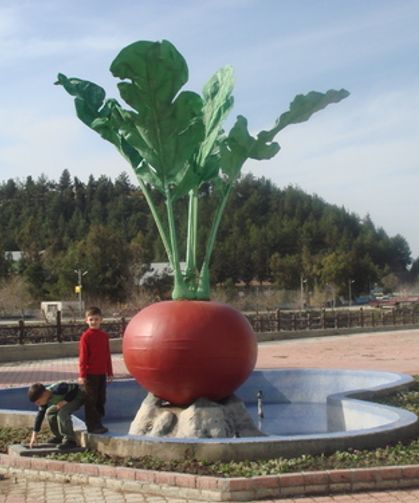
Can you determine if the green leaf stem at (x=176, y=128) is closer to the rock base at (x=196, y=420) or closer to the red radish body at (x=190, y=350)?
the red radish body at (x=190, y=350)

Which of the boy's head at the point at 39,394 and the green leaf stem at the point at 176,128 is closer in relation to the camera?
the boy's head at the point at 39,394

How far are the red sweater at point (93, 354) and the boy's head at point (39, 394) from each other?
14.9 inches

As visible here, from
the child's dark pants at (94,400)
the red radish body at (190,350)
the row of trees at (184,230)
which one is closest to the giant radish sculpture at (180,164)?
the red radish body at (190,350)

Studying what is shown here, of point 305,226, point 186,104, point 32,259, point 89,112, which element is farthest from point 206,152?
point 305,226

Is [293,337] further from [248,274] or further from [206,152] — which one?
[248,274]

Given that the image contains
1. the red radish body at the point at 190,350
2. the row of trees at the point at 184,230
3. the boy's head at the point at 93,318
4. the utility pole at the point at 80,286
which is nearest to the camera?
the boy's head at the point at 93,318

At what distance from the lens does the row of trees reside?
52344 millimetres

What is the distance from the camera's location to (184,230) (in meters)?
53.2

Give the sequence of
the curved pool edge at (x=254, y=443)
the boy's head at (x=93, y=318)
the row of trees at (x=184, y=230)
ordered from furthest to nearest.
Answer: the row of trees at (x=184, y=230) < the boy's head at (x=93, y=318) < the curved pool edge at (x=254, y=443)

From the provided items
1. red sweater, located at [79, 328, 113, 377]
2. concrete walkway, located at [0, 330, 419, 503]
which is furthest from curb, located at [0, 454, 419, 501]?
red sweater, located at [79, 328, 113, 377]

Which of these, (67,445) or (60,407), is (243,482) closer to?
(67,445)

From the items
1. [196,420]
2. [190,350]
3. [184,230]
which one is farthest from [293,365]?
[184,230]

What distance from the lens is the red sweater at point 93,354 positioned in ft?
25.5

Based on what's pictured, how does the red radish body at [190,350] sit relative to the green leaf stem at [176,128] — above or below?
below
